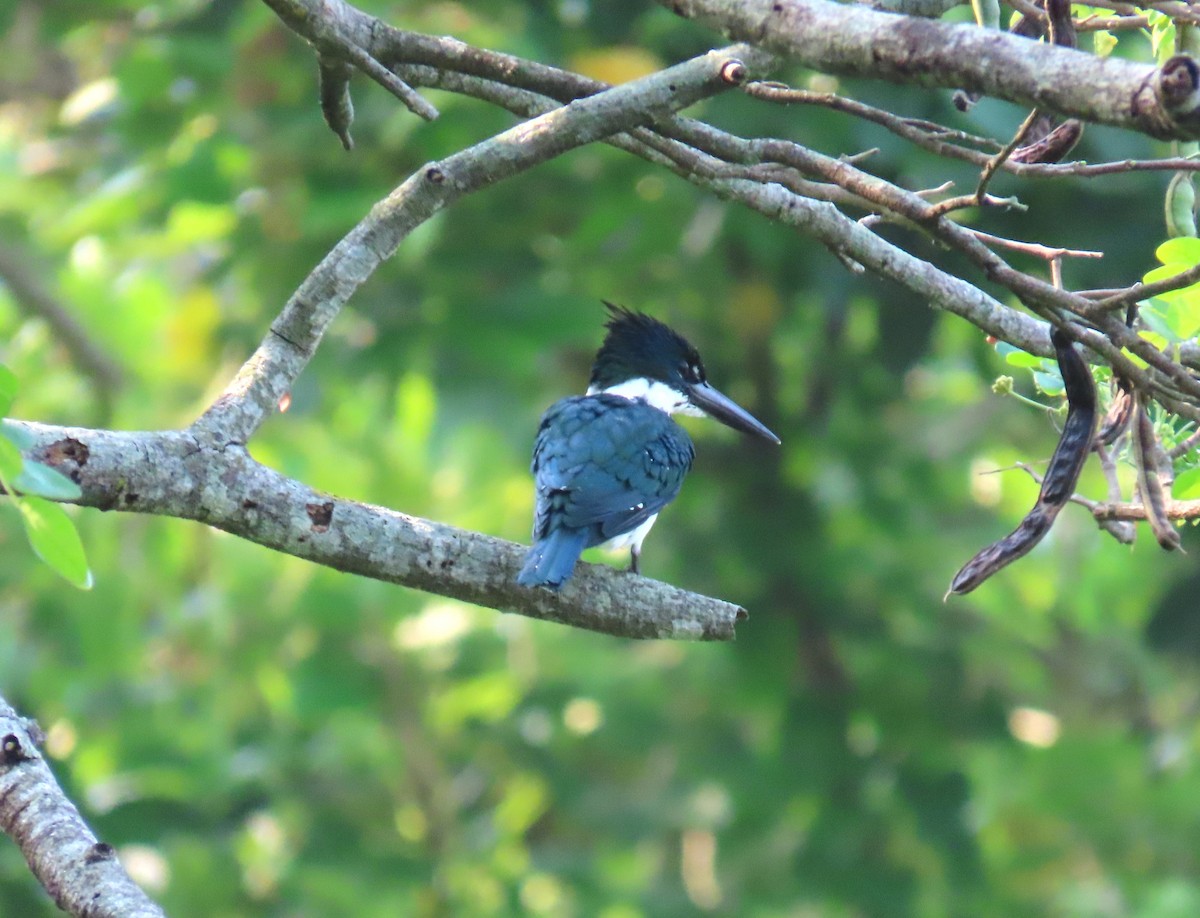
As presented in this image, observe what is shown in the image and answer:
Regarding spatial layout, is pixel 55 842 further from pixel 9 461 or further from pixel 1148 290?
pixel 1148 290

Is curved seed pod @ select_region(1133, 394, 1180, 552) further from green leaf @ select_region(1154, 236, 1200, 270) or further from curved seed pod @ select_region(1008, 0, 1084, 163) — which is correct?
curved seed pod @ select_region(1008, 0, 1084, 163)

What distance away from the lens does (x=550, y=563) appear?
9.11ft

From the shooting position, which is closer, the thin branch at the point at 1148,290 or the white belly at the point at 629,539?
the thin branch at the point at 1148,290

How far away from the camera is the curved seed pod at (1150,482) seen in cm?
176

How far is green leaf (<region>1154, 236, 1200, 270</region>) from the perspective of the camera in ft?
6.28

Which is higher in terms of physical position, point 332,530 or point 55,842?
point 332,530

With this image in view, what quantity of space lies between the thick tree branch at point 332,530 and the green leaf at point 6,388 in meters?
0.33

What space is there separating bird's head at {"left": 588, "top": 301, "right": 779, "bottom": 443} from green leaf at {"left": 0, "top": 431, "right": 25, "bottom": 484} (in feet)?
11.5

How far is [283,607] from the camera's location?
6.63 metres

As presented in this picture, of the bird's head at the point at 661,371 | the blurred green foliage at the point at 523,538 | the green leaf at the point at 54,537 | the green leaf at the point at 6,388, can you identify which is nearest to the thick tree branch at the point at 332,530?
the green leaf at the point at 6,388

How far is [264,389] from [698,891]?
6.34m

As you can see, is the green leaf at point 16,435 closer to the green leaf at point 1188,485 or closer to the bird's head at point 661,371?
the green leaf at point 1188,485

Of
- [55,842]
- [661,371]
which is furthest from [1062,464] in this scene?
[661,371]

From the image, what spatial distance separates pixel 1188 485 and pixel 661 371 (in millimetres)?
3107
